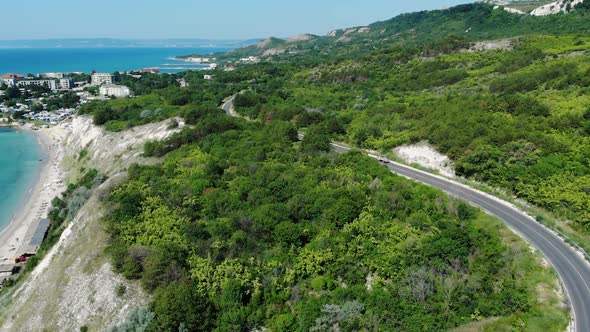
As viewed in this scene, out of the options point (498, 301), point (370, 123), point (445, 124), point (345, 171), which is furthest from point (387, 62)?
point (498, 301)

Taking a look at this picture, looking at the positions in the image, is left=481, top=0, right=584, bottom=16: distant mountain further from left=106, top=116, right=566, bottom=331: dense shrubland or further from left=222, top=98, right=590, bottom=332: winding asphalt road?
left=106, top=116, right=566, bottom=331: dense shrubland

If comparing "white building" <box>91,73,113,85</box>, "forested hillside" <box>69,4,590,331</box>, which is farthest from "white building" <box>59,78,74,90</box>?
"forested hillside" <box>69,4,590,331</box>

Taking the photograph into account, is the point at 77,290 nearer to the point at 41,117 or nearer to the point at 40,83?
the point at 41,117

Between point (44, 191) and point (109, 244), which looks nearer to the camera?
point (109, 244)

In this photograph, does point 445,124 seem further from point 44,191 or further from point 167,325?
point 44,191

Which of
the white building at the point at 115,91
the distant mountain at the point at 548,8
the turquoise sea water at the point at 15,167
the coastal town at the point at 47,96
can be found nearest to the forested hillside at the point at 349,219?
the turquoise sea water at the point at 15,167
